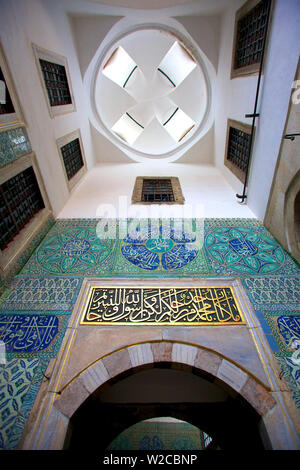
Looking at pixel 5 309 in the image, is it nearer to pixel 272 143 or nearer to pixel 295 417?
pixel 295 417

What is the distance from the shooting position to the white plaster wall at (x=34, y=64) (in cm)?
320

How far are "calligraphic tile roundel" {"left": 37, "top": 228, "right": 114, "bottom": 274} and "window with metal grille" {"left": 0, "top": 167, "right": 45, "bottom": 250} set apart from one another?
45 centimetres

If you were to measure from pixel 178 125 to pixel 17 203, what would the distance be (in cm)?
655

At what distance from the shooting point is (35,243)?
142 inches

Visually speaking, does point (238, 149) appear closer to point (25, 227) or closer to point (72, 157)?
point (72, 157)

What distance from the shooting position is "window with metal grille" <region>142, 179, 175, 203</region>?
5.08m

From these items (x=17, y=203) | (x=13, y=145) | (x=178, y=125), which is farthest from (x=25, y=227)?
(x=178, y=125)

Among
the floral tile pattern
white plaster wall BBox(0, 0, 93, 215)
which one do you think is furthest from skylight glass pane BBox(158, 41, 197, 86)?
the floral tile pattern

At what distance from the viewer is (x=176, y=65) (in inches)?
306

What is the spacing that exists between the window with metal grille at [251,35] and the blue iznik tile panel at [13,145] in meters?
3.64

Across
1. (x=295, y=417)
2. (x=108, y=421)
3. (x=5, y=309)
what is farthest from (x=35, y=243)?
(x=295, y=417)

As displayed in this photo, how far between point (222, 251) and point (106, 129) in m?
4.77

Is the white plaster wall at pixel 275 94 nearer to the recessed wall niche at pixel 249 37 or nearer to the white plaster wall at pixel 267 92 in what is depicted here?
the white plaster wall at pixel 267 92
